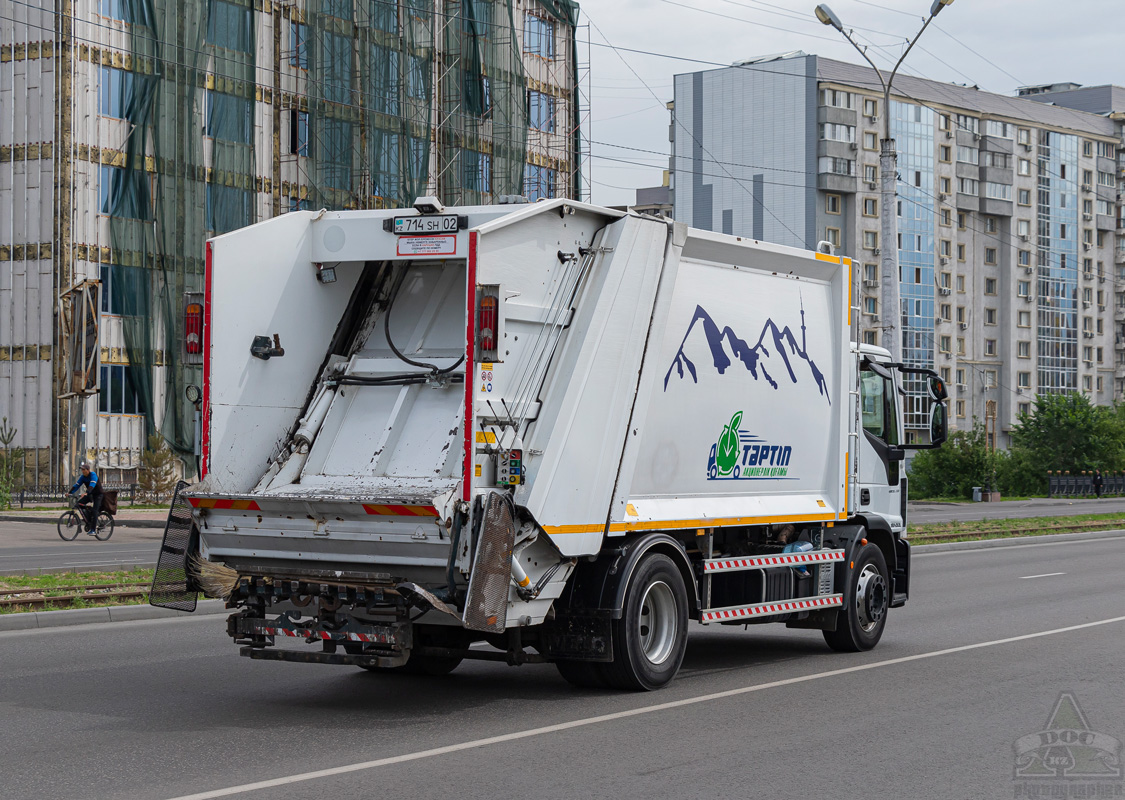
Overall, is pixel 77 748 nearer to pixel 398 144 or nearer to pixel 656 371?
pixel 656 371

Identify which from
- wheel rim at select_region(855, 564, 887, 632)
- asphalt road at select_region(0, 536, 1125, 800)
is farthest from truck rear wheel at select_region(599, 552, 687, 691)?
wheel rim at select_region(855, 564, 887, 632)

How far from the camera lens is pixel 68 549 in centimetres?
2566

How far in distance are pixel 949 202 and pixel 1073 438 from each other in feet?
103

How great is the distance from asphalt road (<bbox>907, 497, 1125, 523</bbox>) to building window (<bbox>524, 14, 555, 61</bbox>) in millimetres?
24172

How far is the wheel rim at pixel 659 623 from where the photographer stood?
9.91 meters

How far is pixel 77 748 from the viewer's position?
308 inches

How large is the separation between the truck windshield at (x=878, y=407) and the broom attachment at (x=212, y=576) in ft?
19.7

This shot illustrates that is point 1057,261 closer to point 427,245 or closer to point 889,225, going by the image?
point 889,225

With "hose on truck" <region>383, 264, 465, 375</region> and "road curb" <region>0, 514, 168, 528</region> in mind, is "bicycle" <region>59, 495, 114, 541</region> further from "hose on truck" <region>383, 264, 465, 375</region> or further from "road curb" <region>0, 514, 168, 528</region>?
"hose on truck" <region>383, 264, 465, 375</region>

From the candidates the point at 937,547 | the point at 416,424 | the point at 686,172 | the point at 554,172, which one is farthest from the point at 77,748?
the point at 686,172

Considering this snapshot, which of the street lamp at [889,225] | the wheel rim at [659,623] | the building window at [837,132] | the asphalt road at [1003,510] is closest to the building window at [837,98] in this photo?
the building window at [837,132]

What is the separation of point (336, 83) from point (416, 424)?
4195 cm

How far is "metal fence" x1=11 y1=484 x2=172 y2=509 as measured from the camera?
42.2m

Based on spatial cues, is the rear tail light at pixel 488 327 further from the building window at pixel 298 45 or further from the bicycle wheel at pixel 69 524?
the building window at pixel 298 45
